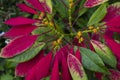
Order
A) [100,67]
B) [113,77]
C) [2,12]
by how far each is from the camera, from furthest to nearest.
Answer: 1. [2,12]
2. [113,77]
3. [100,67]

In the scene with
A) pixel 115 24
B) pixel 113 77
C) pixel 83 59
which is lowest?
pixel 113 77

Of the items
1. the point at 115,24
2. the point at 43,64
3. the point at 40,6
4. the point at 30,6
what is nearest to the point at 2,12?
the point at 30,6

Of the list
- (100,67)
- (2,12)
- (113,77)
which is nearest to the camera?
(100,67)

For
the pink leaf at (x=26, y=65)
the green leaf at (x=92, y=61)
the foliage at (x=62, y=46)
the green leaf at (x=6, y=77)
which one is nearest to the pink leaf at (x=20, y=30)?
the foliage at (x=62, y=46)

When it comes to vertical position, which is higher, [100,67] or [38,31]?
[38,31]

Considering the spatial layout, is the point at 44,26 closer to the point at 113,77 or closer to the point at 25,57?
the point at 25,57

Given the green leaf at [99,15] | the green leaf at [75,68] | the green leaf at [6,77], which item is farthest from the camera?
the green leaf at [6,77]

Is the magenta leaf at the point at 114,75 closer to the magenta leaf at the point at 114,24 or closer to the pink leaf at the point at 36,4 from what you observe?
the magenta leaf at the point at 114,24

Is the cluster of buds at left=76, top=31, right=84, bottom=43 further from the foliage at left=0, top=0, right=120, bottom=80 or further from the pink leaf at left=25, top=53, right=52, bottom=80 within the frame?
the pink leaf at left=25, top=53, right=52, bottom=80
